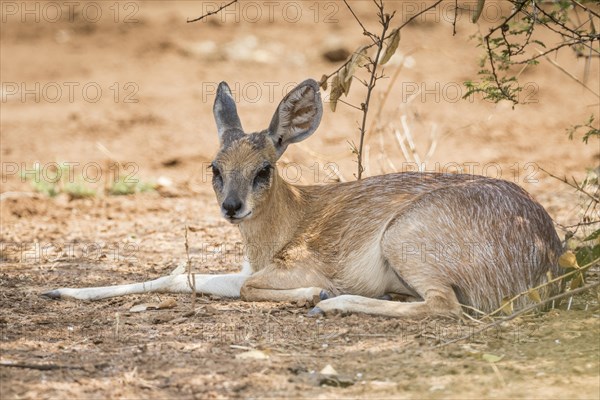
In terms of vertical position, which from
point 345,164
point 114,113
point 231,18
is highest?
point 231,18

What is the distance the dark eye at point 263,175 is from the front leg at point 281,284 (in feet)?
2.28

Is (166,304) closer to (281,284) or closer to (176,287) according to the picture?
(176,287)

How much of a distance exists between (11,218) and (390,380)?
251 inches

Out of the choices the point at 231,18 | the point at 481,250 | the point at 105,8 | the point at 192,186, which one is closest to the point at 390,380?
the point at 481,250

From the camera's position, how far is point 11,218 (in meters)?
10.5

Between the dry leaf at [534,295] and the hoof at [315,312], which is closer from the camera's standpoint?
the dry leaf at [534,295]

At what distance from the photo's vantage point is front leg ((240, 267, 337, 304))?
7.30 metres

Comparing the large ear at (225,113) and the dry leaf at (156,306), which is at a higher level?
the large ear at (225,113)

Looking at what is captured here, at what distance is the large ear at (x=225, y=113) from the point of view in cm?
806

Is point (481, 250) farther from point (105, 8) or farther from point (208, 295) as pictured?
point (105, 8)

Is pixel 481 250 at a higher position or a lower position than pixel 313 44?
lower
